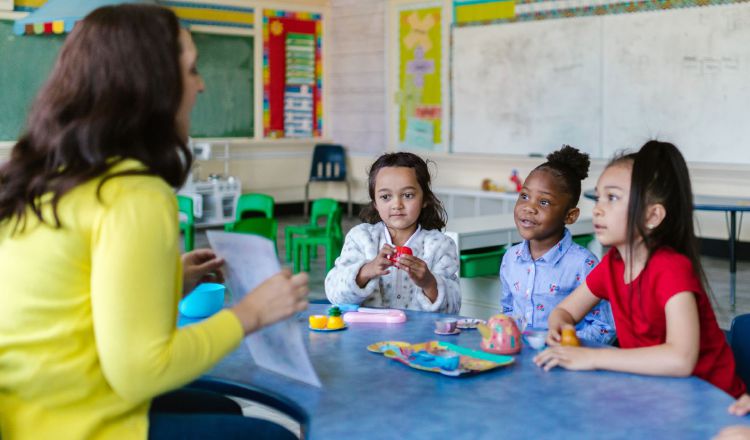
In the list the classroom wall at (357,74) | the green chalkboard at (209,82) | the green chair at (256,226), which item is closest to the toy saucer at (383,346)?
the green chair at (256,226)

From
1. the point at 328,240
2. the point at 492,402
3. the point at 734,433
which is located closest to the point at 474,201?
the point at 328,240

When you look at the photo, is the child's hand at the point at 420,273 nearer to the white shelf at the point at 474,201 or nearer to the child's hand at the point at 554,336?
the child's hand at the point at 554,336

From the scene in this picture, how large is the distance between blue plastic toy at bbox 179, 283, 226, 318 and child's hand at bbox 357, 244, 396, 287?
0.38 m

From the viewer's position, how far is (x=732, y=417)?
1336 millimetres

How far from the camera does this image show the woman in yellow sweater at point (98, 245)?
1.18m

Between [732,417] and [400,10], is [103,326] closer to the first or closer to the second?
[732,417]

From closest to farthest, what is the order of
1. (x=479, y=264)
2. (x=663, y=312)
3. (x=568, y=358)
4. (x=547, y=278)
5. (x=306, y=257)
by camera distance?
(x=568, y=358)
(x=663, y=312)
(x=547, y=278)
(x=479, y=264)
(x=306, y=257)

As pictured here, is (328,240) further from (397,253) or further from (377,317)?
(377,317)

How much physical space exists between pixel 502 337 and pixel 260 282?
0.51 metres

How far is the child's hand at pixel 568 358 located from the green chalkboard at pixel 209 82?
23.2ft

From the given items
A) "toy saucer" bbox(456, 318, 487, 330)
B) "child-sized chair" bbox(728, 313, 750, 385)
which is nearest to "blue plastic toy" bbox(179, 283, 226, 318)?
"toy saucer" bbox(456, 318, 487, 330)

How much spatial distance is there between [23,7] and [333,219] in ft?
13.0

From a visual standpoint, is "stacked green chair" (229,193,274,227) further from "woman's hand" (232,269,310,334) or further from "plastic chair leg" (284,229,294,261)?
"woman's hand" (232,269,310,334)

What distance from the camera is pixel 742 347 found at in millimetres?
1766
